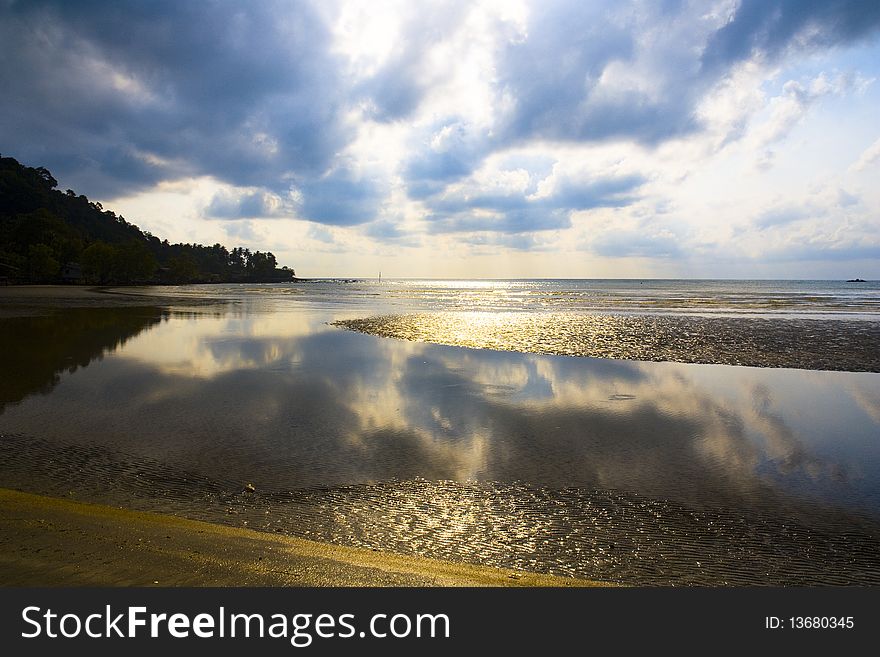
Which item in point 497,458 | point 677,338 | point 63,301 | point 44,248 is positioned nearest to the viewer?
point 497,458

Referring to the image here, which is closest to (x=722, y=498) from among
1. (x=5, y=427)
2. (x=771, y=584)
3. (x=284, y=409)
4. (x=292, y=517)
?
(x=771, y=584)

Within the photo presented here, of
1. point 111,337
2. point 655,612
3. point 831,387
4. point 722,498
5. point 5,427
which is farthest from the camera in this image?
point 111,337

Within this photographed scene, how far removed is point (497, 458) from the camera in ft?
32.1

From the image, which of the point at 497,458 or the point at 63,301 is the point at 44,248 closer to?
the point at 63,301

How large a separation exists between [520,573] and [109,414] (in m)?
11.3

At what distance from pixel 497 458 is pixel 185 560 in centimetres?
603

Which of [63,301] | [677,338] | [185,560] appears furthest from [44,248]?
[185,560]

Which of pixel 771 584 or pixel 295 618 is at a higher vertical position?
pixel 295 618

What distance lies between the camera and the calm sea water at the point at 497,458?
6.39 meters

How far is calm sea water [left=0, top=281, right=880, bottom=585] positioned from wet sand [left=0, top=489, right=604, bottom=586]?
59 cm

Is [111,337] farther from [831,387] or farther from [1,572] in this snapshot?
[831,387]

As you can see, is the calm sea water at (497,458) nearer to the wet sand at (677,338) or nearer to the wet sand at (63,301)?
the wet sand at (677,338)

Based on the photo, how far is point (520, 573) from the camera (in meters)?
5.49

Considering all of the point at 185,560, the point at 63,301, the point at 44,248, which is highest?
the point at 44,248
